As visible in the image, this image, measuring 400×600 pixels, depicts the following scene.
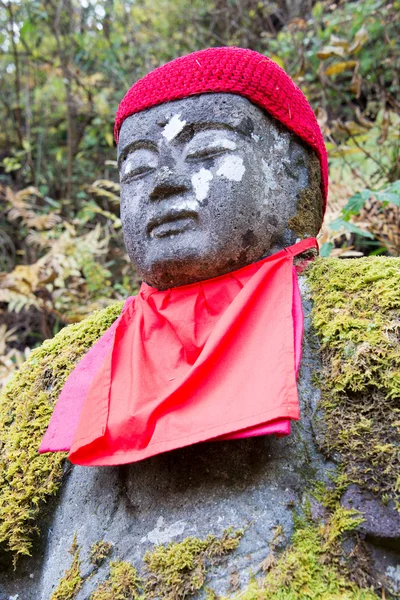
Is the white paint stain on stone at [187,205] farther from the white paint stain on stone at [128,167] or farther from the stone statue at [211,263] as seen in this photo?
the white paint stain on stone at [128,167]

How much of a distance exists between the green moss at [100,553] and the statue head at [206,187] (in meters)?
0.87

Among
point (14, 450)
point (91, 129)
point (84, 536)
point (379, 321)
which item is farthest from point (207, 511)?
point (91, 129)

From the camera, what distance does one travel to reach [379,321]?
5.21ft

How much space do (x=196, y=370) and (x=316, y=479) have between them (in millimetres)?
447

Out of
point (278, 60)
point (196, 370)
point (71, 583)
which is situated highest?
point (278, 60)

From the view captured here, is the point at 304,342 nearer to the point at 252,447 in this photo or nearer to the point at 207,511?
the point at 252,447

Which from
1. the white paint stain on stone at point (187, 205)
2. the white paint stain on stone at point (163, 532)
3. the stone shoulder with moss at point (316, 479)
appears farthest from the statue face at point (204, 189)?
the white paint stain on stone at point (163, 532)

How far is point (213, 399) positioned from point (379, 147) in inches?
138

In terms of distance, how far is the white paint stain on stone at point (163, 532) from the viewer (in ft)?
4.94

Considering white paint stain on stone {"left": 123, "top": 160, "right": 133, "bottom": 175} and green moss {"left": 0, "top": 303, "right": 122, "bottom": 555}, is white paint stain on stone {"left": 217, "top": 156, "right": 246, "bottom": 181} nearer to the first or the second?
white paint stain on stone {"left": 123, "top": 160, "right": 133, "bottom": 175}

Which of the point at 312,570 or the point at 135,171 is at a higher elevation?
the point at 135,171

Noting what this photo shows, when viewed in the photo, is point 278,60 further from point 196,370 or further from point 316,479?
point 316,479

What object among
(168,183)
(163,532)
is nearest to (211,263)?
(168,183)

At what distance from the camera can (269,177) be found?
6.35 feet
